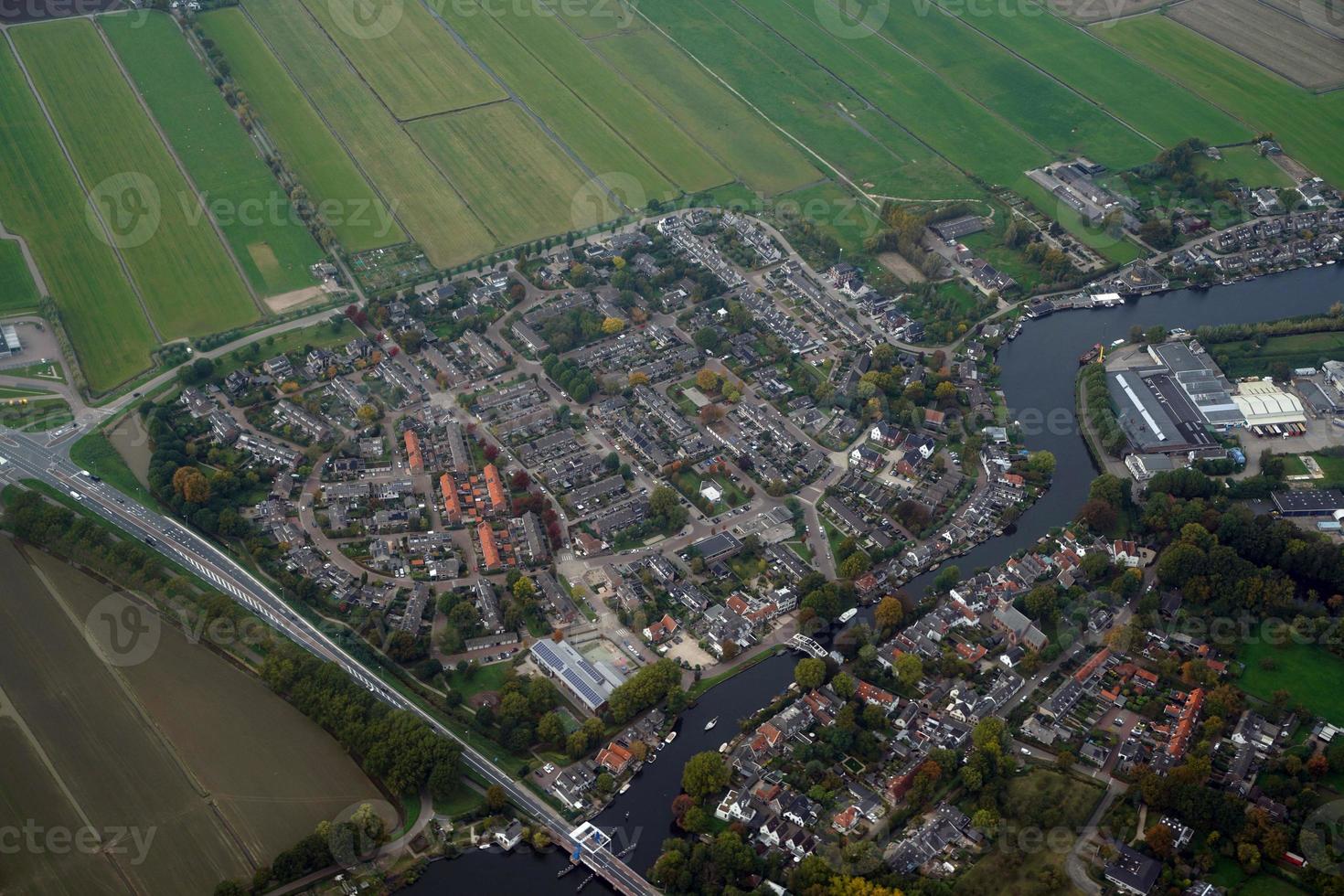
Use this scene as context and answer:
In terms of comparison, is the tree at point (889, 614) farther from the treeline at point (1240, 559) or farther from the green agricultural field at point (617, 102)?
the green agricultural field at point (617, 102)

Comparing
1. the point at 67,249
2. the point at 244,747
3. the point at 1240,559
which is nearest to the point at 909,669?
the point at 1240,559

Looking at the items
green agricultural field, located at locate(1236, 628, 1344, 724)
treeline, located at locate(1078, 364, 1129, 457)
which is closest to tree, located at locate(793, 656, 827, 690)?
green agricultural field, located at locate(1236, 628, 1344, 724)

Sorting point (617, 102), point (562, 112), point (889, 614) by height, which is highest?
point (562, 112)

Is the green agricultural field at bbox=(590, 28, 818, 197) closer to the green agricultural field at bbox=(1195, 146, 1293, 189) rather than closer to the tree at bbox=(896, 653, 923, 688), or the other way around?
the green agricultural field at bbox=(1195, 146, 1293, 189)

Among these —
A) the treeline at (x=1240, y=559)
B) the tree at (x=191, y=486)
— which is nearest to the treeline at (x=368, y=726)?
the tree at (x=191, y=486)

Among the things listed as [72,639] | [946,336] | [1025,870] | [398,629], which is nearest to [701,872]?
[1025,870]

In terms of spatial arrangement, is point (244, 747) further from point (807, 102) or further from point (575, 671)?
point (807, 102)

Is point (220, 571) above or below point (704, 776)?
above
